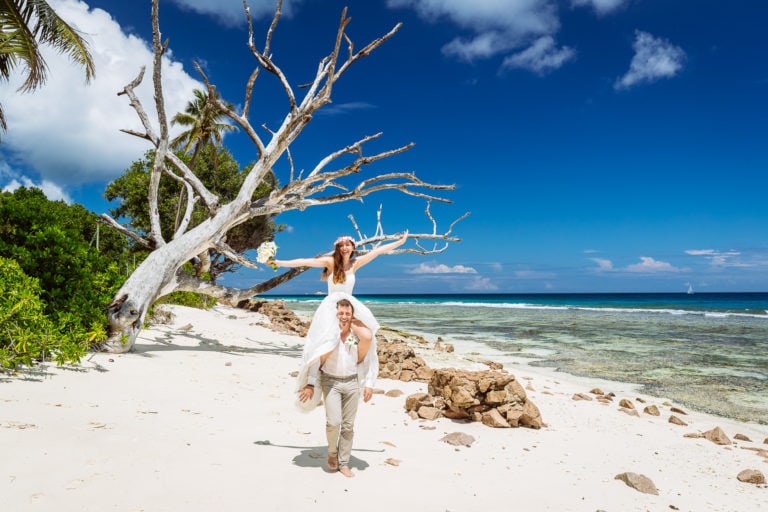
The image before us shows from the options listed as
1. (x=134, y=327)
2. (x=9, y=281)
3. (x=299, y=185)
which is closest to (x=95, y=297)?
(x=134, y=327)

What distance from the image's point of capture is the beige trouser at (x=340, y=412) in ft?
12.9

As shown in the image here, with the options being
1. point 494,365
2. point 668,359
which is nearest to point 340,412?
point 494,365

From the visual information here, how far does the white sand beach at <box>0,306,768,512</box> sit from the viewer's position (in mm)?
3293

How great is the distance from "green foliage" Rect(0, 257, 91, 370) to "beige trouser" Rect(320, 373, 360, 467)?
375 centimetres

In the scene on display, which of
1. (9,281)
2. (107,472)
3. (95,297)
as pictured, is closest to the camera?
(107,472)

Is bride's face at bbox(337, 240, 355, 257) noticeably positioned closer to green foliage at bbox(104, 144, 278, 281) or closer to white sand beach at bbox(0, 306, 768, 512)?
white sand beach at bbox(0, 306, 768, 512)

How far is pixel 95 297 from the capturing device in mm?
8039

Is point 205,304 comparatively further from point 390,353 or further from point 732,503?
point 732,503

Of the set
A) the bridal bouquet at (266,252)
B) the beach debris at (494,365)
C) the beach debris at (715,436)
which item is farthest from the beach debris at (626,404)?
the bridal bouquet at (266,252)

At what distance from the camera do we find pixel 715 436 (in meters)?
5.57

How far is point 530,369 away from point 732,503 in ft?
22.7

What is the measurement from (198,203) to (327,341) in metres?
25.2

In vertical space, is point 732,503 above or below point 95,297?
below

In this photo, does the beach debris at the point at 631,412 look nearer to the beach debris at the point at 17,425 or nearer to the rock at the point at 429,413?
the rock at the point at 429,413
